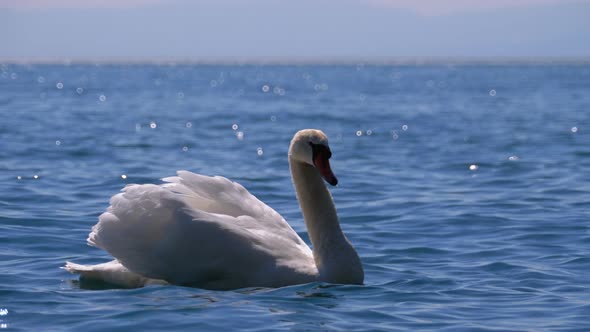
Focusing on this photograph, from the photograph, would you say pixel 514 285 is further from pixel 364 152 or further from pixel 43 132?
pixel 43 132

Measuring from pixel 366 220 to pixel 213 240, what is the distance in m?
4.79

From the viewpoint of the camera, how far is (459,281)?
9562 mm

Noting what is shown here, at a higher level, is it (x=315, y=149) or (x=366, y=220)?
(x=315, y=149)

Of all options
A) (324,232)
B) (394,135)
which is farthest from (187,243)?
(394,135)

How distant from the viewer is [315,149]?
911 cm

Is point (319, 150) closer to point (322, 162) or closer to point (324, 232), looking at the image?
point (322, 162)

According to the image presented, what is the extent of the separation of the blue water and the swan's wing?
0.58 feet

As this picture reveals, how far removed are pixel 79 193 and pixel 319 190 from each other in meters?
6.43

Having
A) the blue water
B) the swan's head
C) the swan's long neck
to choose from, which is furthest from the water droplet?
the swan's head

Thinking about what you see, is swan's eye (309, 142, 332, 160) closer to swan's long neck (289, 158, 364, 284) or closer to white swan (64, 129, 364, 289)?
white swan (64, 129, 364, 289)

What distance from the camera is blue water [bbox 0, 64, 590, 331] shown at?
317 inches

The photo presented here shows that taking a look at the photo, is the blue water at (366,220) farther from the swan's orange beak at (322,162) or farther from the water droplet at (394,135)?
the swan's orange beak at (322,162)

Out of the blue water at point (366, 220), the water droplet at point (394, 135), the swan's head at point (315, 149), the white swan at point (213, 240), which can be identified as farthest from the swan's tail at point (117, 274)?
the water droplet at point (394, 135)

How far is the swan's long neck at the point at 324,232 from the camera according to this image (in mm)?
8883
